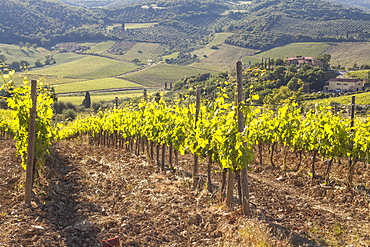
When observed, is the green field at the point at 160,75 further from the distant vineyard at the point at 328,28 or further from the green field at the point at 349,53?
the distant vineyard at the point at 328,28

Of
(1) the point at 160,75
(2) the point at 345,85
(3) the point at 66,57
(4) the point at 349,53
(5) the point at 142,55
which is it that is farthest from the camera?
(5) the point at 142,55

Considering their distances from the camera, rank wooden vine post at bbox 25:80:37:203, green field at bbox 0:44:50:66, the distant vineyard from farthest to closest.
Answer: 1. the distant vineyard
2. green field at bbox 0:44:50:66
3. wooden vine post at bbox 25:80:37:203

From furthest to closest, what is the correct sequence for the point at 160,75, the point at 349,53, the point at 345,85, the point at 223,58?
the point at 223,58, the point at 349,53, the point at 160,75, the point at 345,85

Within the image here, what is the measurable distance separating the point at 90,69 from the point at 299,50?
3190 inches

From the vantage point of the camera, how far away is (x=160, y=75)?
13412cm

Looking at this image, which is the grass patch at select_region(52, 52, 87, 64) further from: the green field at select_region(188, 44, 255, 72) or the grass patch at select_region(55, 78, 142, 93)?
the green field at select_region(188, 44, 255, 72)

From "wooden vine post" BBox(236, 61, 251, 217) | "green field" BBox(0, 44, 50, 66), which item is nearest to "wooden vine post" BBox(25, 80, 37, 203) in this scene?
"wooden vine post" BBox(236, 61, 251, 217)

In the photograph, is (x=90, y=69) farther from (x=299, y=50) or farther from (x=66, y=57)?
(x=299, y=50)

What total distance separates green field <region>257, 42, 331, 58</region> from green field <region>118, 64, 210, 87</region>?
103ft

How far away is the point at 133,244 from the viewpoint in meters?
6.87

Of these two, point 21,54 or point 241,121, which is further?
point 21,54

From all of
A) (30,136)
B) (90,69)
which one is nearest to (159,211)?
(30,136)

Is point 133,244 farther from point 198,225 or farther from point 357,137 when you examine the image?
point 357,137

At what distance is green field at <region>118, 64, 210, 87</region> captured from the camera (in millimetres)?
125438
